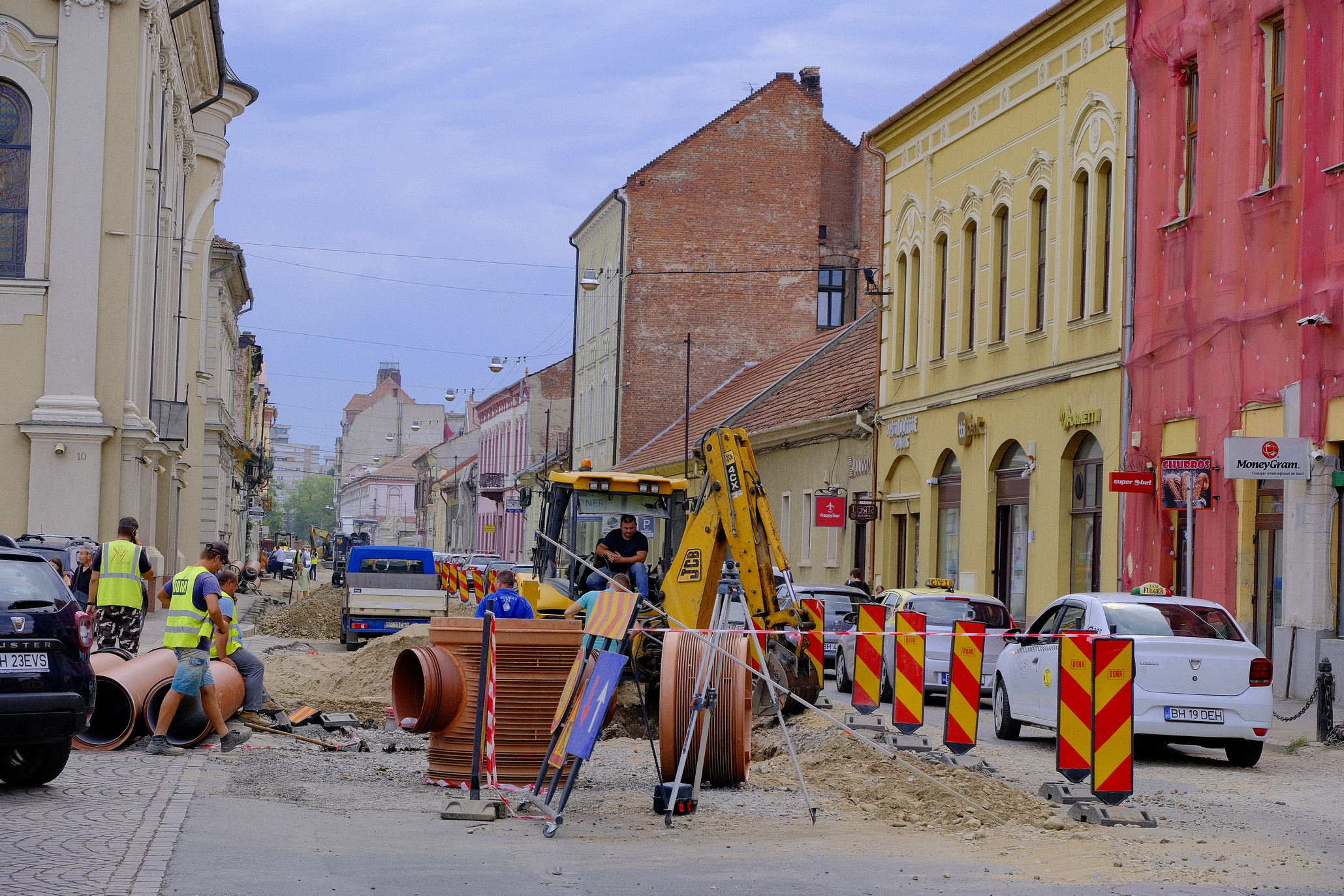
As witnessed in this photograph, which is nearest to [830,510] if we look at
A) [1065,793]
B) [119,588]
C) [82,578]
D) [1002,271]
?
[1002,271]

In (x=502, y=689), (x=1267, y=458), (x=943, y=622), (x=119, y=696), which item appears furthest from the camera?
(x=943, y=622)

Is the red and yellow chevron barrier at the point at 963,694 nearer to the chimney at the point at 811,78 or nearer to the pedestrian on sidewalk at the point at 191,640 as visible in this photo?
the pedestrian on sidewalk at the point at 191,640

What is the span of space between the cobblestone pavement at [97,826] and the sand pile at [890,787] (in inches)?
170

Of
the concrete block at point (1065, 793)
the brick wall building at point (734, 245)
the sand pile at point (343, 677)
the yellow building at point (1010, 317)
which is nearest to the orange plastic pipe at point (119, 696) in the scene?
the sand pile at point (343, 677)

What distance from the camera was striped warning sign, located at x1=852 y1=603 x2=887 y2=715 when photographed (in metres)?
15.3

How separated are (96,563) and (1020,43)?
1767 cm

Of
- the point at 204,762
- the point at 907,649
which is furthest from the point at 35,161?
the point at 907,649

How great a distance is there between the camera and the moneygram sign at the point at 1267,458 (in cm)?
1891

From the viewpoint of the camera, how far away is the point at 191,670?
516 inches

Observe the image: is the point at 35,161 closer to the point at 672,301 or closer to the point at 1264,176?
the point at 1264,176

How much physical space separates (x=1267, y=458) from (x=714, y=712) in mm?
9950

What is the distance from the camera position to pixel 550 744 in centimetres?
1075

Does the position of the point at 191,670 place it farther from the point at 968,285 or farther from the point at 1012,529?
the point at 968,285

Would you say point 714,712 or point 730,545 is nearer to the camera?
point 714,712
